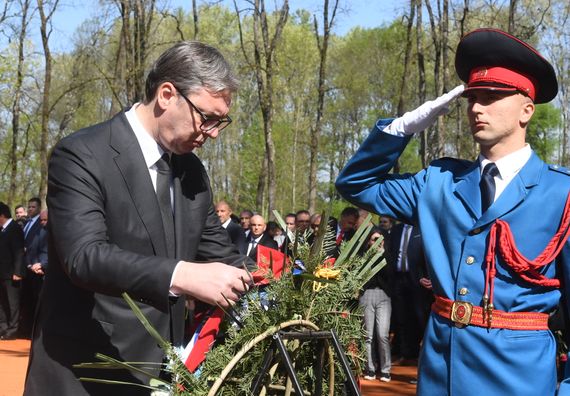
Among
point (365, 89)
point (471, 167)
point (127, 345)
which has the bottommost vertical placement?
point (127, 345)

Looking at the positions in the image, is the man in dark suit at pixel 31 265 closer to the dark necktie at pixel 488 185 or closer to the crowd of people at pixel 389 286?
the crowd of people at pixel 389 286

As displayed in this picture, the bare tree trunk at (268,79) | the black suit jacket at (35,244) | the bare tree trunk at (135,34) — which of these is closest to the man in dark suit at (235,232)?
the black suit jacket at (35,244)

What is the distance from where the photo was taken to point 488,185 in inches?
125

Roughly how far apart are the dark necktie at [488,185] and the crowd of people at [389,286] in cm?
597

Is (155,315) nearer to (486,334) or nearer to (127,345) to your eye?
(127,345)

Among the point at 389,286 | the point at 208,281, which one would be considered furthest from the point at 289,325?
the point at 389,286

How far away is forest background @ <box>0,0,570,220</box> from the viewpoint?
20656 mm

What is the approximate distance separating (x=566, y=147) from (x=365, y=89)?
8.63m

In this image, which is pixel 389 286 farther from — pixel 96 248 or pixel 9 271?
pixel 96 248

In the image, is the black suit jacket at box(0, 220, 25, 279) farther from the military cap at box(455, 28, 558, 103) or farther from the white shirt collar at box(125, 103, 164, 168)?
the military cap at box(455, 28, 558, 103)

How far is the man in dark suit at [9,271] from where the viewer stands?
14445 mm

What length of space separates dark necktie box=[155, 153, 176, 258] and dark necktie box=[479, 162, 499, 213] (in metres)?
1.09

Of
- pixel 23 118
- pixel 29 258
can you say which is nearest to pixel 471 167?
pixel 29 258

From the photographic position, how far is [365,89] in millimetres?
37531
